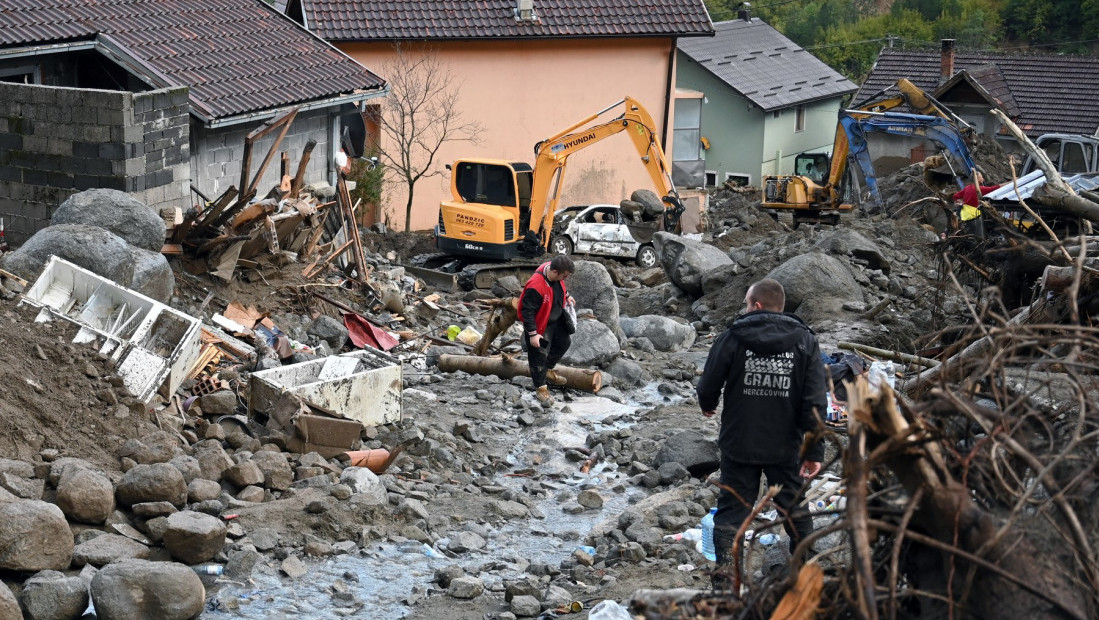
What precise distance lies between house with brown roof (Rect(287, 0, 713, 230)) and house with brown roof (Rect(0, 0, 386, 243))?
6.38 meters

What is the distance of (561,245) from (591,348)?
8.78 m

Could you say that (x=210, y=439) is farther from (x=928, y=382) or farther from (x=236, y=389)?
(x=928, y=382)

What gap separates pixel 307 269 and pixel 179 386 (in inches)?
188

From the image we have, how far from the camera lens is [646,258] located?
71.5 ft

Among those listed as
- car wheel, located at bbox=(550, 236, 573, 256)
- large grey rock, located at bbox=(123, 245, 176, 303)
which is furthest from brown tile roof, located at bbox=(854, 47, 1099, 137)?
large grey rock, located at bbox=(123, 245, 176, 303)

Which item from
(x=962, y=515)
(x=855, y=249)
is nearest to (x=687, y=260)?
(x=855, y=249)

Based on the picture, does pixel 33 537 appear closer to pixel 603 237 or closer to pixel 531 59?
pixel 603 237

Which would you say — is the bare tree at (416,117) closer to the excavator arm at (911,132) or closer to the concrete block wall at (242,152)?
the concrete block wall at (242,152)

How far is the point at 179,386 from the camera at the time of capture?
30.1ft

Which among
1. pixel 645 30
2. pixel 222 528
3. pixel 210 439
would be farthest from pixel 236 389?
pixel 645 30

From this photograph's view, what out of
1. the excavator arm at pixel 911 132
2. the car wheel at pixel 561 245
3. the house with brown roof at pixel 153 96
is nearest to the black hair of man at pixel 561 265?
the house with brown roof at pixel 153 96

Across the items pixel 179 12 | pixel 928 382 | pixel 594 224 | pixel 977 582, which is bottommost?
pixel 594 224

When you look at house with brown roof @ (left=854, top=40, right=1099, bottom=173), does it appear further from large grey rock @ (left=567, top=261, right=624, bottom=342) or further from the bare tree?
large grey rock @ (left=567, top=261, right=624, bottom=342)

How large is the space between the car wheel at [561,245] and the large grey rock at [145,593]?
15.4 m
